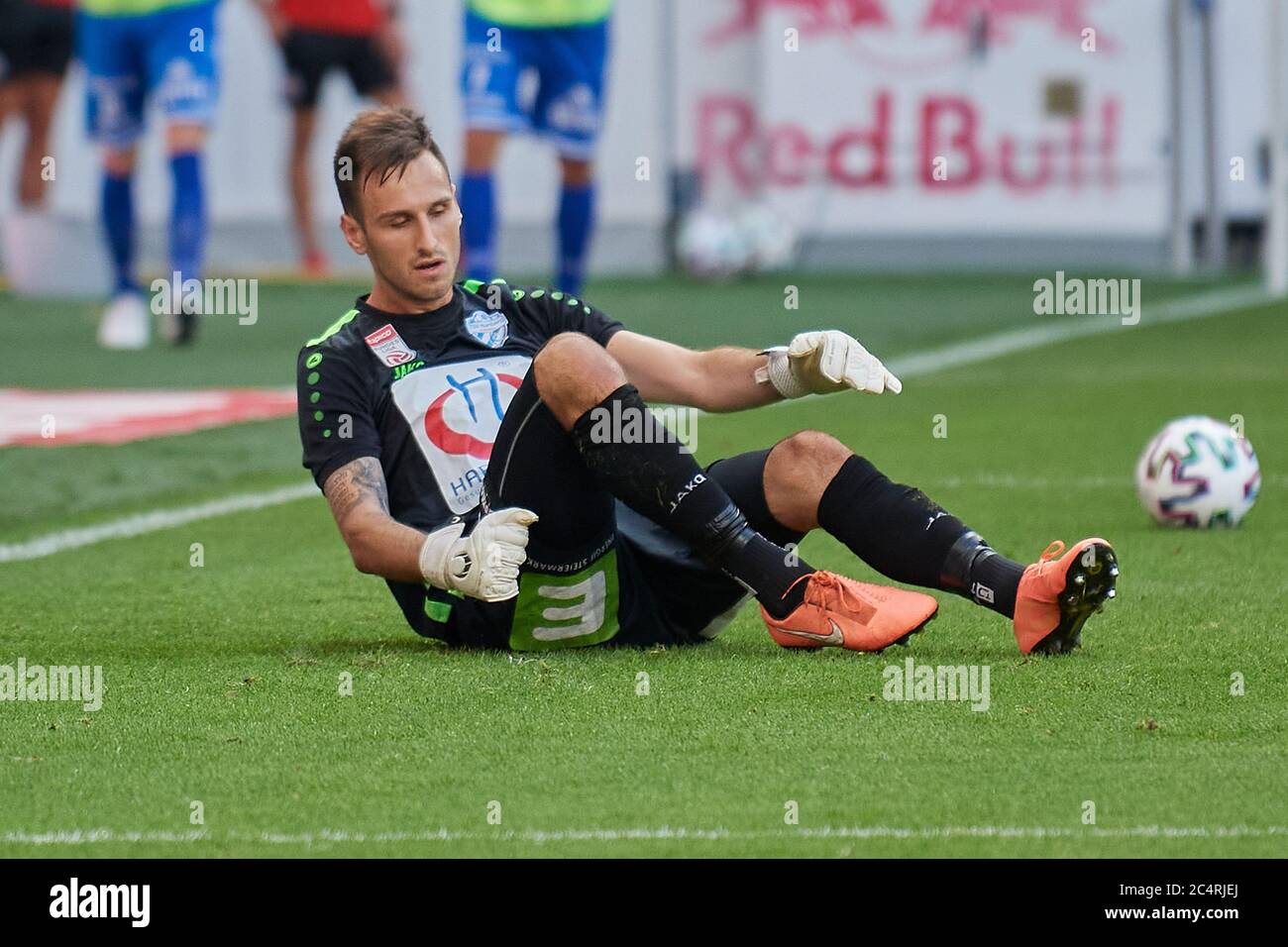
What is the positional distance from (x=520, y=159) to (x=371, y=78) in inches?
82.6

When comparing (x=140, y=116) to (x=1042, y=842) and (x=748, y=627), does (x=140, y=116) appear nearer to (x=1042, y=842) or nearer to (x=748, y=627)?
(x=748, y=627)

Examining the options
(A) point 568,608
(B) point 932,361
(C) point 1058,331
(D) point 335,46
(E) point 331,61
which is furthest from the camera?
(E) point 331,61

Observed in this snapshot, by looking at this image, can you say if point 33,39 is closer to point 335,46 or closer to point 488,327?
point 335,46

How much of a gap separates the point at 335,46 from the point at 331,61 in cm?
17

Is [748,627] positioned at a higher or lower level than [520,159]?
lower

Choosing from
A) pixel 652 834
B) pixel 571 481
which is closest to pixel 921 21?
pixel 571 481

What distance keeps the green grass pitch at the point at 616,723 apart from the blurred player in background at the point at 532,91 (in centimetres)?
487

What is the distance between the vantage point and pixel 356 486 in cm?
453

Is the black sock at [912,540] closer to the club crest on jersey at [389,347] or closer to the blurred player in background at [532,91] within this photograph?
the club crest on jersey at [389,347]

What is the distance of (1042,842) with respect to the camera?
3.33m

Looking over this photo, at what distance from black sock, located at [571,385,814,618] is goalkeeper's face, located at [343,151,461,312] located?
549 millimetres

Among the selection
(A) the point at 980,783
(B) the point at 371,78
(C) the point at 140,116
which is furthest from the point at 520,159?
(A) the point at 980,783

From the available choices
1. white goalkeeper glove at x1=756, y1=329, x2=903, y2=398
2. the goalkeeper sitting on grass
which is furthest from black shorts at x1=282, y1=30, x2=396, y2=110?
white goalkeeper glove at x1=756, y1=329, x2=903, y2=398

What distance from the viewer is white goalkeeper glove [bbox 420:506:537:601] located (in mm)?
4230
